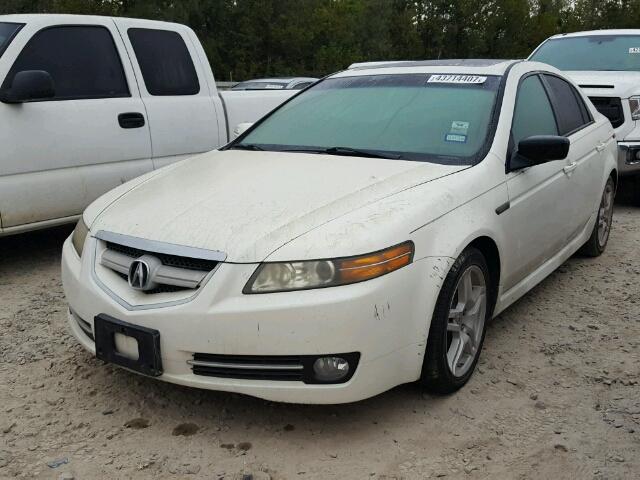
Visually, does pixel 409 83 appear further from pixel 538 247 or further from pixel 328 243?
pixel 328 243

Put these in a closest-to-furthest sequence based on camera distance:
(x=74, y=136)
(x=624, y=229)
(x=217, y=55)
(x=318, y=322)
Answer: (x=318, y=322), (x=74, y=136), (x=624, y=229), (x=217, y=55)

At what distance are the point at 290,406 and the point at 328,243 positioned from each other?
33.8 inches

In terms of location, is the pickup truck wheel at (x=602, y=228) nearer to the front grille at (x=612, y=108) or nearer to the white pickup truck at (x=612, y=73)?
the white pickup truck at (x=612, y=73)

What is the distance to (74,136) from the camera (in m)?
4.98

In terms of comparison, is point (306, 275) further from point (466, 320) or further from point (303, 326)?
point (466, 320)

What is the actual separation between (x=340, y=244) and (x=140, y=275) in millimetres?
813

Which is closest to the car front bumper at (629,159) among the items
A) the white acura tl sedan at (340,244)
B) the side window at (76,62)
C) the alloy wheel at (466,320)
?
the white acura tl sedan at (340,244)

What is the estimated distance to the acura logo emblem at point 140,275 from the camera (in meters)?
2.81

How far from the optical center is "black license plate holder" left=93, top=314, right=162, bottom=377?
2.77 metres

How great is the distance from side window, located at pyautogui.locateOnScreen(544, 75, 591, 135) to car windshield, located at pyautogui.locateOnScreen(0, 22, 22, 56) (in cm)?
361

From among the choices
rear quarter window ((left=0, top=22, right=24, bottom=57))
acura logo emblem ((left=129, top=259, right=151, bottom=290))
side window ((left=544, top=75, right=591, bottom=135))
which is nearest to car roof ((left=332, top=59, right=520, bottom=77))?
side window ((left=544, top=75, right=591, bottom=135))

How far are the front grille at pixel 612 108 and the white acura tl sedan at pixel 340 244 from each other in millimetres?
3435

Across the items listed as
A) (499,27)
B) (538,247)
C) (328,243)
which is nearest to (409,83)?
(538,247)

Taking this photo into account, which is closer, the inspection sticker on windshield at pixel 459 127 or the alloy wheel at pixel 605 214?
the inspection sticker on windshield at pixel 459 127
